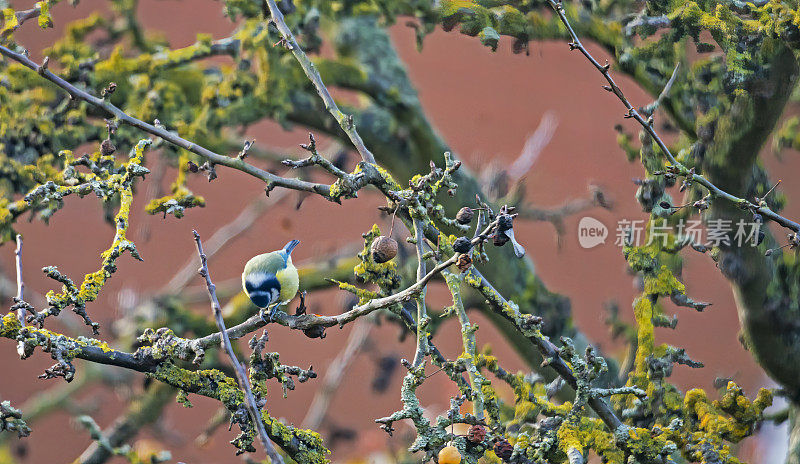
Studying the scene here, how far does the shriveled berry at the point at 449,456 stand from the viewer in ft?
2.51

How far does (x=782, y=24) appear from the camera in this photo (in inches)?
42.1

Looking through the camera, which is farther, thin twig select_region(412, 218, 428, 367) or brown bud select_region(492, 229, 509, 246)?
thin twig select_region(412, 218, 428, 367)

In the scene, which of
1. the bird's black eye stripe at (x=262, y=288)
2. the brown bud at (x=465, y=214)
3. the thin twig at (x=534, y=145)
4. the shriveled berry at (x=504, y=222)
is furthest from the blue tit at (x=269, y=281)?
the thin twig at (x=534, y=145)

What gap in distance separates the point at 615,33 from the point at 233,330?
92 cm

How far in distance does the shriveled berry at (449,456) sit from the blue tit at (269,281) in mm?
320

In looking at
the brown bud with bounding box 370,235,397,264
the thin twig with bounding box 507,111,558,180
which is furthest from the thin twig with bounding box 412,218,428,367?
the thin twig with bounding box 507,111,558,180

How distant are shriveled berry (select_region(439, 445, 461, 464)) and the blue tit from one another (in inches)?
12.6

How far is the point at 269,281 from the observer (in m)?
1.04

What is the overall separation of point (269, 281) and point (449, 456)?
387 mm

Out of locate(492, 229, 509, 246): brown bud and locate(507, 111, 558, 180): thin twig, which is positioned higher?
locate(507, 111, 558, 180): thin twig

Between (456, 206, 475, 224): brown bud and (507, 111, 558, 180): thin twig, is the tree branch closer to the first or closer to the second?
(456, 206, 475, 224): brown bud

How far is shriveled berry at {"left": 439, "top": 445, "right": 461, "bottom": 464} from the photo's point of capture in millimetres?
765

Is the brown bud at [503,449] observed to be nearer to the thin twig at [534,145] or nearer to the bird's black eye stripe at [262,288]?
the bird's black eye stripe at [262,288]

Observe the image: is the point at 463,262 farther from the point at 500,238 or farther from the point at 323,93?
the point at 323,93
